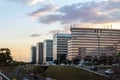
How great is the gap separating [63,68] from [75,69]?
48.7 feet

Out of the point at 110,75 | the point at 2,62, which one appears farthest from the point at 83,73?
the point at 2,62

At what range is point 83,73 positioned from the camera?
10600 cm

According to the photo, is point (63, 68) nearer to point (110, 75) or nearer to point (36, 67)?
point (36, 67)

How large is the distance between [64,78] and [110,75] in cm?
2785

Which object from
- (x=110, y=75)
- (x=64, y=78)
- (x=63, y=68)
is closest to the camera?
(x=110, y=75)

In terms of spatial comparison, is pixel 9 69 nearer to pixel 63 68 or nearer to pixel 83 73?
pixel 63 68

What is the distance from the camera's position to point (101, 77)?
297 feet

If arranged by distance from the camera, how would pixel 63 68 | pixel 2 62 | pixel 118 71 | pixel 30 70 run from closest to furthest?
pixel 118 71
pixel 63 68
pixel 30 70
pixel 2 62

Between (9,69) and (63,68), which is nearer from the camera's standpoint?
(63,68)

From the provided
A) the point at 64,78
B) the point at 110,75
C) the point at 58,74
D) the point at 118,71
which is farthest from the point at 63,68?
the point at 110,75

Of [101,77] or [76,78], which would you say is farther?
[76,78]

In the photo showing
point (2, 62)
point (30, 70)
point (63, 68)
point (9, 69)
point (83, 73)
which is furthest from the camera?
point (2, 62)

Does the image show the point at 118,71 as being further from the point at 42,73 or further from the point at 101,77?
the point at 42,73

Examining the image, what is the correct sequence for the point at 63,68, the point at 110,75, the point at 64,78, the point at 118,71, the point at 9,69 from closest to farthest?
the point at 110,75 → the point at 118,71 → the point at 64,78 → the point at 63,68 → the point at 9,69
